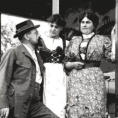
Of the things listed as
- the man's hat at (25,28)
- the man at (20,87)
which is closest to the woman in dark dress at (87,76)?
the man at (20,87)

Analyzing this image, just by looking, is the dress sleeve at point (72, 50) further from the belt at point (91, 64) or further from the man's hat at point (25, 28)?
the man's hat at point (25, 28)

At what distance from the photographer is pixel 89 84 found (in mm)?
5848

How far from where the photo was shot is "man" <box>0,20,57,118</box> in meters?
5.35

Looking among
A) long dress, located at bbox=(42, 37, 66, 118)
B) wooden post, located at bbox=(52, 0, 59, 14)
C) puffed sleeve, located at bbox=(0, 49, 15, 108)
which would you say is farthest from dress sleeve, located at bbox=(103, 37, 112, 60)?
wooden post, located at bbox=(52, 0, 59, 14)

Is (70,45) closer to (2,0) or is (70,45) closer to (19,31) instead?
(19,31)

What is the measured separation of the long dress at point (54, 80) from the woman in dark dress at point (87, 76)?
180 millimetres

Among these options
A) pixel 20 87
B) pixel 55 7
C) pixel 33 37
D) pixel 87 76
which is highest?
pixel 55 7

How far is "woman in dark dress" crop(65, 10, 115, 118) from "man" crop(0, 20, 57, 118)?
55 centimetres

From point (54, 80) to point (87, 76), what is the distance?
50 centimetres

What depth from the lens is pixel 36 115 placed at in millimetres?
5426

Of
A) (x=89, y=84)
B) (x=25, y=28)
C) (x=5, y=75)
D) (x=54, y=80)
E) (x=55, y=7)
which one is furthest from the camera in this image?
(x=55, y=7)

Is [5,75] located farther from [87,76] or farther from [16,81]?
[87,76]

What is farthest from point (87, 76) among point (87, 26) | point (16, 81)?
point (16, 81)

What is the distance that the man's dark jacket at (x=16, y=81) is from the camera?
5.36 metres
